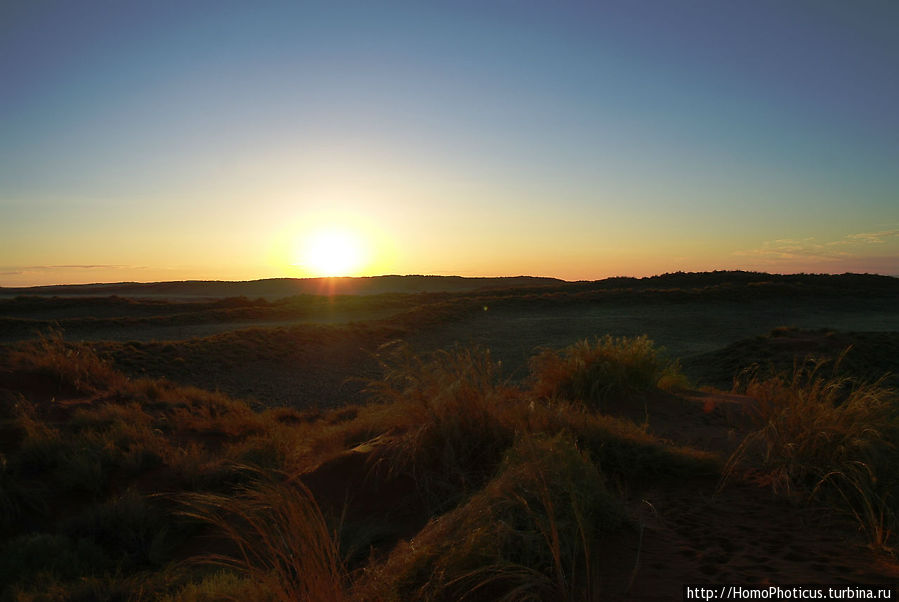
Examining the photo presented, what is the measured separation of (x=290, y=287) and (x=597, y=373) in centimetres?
7822

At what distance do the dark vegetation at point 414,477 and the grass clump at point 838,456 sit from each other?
0.02m

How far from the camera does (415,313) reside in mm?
25844

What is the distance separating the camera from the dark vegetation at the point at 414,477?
9.37 ft

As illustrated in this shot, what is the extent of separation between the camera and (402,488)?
4.80 meters

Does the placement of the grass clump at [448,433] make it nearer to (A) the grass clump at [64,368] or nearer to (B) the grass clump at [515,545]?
(B) the grass clump at [515,545]

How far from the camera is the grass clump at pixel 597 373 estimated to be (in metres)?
7.63

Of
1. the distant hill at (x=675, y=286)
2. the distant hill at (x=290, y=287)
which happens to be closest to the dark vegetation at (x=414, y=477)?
the distant hill at (x=675, y=286)

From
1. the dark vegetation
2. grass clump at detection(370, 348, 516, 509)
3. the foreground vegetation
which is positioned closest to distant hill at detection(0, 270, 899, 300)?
the dark vegetation

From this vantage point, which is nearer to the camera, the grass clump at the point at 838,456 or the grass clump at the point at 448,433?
the grass clump at the point at 838,456

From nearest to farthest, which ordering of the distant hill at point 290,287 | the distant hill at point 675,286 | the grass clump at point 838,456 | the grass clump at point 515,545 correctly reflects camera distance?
the grass clump at point 515,545, the grass clump at point 838,456, the distant hill at point 675,286, the distant hill at point 290,287

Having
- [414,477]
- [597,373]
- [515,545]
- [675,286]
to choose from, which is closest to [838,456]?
[515,545]

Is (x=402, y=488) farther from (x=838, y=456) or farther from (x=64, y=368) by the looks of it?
(x=64, y=368)

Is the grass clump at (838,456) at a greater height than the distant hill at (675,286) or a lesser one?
lesser

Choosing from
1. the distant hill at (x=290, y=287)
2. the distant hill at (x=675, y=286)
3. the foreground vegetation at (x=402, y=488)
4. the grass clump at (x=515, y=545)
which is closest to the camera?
the grass clump at (x=515, y=545)
